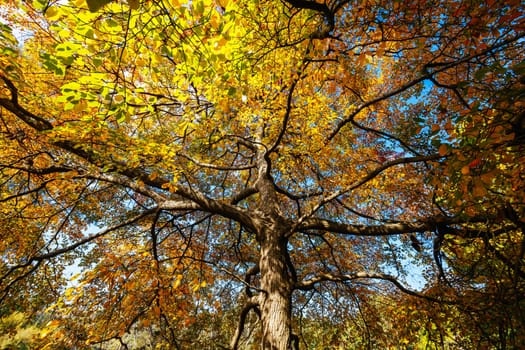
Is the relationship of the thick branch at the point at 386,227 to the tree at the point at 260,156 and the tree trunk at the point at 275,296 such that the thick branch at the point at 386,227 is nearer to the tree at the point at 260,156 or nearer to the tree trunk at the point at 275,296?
the tree at the point at 260,156

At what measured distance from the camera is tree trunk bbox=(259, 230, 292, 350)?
315 centimetres

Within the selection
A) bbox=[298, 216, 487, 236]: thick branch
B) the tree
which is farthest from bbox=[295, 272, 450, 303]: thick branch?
bbox=[298, 216, 487, 236]: thick branch

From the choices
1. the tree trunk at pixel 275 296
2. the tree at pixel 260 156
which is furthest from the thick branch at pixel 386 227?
the tree trunk at pixel 275 296

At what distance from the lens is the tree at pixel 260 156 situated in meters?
2.11

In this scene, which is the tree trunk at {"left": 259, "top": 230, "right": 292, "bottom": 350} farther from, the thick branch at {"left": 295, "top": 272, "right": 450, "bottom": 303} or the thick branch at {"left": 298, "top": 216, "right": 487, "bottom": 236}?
the thick branch at {"left": 298, "top": 216, "right": 487, "bottom": 236}

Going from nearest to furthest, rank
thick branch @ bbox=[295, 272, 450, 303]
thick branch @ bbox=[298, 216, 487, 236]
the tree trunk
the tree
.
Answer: the tree
the tree trunk
thick branch @ bbox=[295, 272, 450, 303]
thick branch @ bbox=[298, 216, 487, 236]

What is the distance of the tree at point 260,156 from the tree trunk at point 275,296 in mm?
25

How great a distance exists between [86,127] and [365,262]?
8090mm

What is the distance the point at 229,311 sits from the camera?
669 cm

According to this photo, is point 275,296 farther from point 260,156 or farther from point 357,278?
point 260,156

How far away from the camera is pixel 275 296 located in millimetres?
3551

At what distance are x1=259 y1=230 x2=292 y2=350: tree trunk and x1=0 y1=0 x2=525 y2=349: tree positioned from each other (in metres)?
0.03

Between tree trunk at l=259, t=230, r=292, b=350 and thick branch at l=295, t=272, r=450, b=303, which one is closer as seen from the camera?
tree trunk at l=259, t=230, r=292, b=350

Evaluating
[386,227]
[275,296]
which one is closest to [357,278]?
[386,227]
